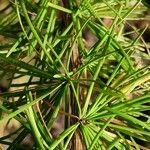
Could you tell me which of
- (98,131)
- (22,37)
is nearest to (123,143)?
(98,131)

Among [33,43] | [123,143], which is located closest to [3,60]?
[33,43]

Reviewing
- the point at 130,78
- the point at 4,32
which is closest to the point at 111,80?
the point at 130,78

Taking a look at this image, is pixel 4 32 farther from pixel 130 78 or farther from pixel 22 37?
pixel 130 78

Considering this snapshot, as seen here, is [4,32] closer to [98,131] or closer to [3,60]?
[3,60]

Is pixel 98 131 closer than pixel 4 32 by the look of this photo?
Yes

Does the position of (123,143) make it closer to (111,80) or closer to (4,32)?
(111,80)

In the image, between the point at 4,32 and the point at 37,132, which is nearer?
Answer: the point at 37,132

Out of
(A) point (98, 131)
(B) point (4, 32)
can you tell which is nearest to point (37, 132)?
(A) point (98, 131)
